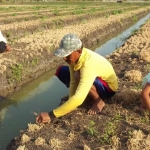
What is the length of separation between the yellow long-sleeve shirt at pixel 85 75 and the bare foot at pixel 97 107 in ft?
1.04

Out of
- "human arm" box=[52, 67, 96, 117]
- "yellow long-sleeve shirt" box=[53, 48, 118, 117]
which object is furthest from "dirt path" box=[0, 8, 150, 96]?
"human arm" box=[52, 67, 96, 117]

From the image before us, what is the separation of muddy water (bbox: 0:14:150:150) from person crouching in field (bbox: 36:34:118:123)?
64.4 inches

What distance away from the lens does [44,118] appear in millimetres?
4430

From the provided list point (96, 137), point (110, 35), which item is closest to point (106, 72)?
point (96, 137)

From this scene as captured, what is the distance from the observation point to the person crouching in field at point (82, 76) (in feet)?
13.6

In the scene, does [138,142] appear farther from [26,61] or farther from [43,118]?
[26,61]

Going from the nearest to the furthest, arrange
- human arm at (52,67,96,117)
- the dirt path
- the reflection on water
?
1. human arm at (52,67,96,117)
2. the reflection on water
3. the dirt path

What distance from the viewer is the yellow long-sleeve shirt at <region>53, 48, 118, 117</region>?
13.5ft

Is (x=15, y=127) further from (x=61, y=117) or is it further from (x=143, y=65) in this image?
(x=143, y=65)

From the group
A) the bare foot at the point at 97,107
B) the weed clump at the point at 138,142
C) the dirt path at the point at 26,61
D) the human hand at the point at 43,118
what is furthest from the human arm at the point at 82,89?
the dirt path at the point at 26,61

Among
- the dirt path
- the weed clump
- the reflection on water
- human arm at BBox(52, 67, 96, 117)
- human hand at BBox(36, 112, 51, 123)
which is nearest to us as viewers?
the weed clump

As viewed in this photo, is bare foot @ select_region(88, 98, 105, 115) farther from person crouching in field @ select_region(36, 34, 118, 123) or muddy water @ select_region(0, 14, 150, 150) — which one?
muddy water @ select_region(0, 14, 150, 150)

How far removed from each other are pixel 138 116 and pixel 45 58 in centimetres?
644

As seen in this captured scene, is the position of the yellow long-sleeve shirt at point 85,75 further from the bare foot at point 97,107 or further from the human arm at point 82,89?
the bare foot at point 97,107
